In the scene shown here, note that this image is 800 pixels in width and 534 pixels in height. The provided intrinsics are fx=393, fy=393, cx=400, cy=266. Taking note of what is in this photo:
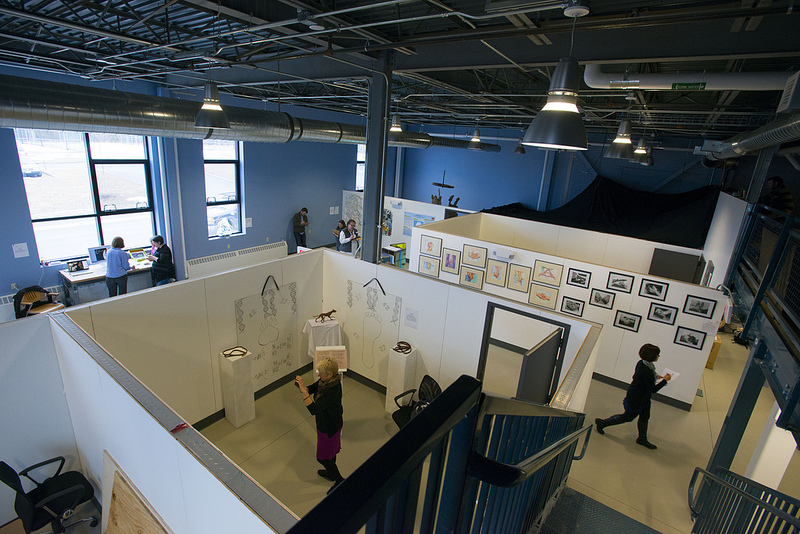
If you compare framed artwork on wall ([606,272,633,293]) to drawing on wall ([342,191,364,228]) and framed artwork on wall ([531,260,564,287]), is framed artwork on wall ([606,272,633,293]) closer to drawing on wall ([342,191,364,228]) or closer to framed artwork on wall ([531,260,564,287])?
framed artwork on wall ([531,260,564,287])

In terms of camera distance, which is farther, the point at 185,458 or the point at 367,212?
the point at 367,212

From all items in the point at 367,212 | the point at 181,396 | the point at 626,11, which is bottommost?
the point at 181,396

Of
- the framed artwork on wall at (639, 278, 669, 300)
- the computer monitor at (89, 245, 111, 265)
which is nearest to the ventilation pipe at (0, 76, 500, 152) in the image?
the computer monitor at (89, 245, 111, 265)

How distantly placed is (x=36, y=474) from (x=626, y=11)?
6.46 metres

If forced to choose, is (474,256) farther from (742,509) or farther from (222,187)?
(222,187)

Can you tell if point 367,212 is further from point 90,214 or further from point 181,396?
point 90,214

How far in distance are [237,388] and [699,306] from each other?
19.4 feet

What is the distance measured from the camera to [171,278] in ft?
24.3

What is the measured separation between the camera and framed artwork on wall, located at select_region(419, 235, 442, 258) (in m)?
7.29

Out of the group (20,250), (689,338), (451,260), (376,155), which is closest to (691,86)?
(689,338)

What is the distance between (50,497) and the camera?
3.02 meters

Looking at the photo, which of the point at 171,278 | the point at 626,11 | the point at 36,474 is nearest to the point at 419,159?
the point at 171,278

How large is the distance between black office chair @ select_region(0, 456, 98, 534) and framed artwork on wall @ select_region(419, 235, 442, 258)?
220 inches

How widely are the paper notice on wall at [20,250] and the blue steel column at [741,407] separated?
32.7 ft
